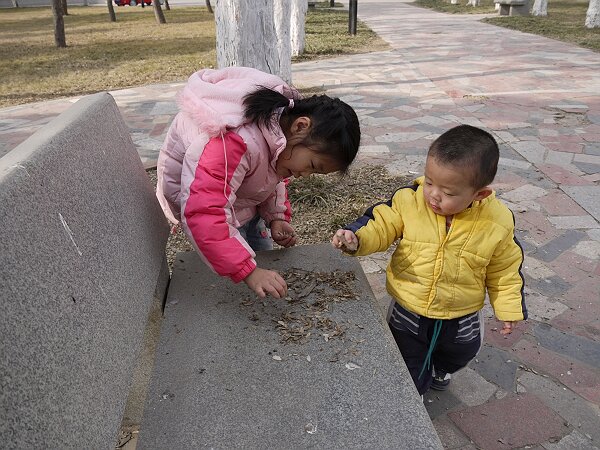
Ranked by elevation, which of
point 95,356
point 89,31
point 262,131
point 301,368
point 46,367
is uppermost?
point 262,131

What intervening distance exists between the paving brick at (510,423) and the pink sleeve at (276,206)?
3.37 feet

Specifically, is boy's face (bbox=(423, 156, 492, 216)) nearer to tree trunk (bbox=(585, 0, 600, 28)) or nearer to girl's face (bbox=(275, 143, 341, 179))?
girl's face (bbox=(275, 143, 341, 179))

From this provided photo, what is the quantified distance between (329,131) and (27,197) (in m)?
0.93

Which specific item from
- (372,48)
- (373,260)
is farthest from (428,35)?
(373,260)

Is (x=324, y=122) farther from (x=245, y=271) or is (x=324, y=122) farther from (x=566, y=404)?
(x=566, y=404)

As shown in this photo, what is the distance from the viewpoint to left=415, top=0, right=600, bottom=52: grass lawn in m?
11.8

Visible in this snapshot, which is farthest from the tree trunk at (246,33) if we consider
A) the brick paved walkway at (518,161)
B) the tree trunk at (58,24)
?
the tree trunk at (58,24)

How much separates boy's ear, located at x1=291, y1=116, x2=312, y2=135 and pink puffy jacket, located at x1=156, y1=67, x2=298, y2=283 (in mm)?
57

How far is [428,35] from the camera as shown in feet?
44.5

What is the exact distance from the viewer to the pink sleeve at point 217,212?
5.42 ft

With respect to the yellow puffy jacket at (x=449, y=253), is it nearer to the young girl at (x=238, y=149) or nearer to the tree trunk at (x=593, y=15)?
the young girl at (x=238, y=149)

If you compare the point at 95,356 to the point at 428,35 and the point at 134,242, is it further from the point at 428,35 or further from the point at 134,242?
the point at 428,35

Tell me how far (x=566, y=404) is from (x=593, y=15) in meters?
13.9

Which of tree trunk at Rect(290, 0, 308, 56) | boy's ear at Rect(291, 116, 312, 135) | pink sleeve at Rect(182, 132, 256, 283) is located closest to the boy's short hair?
boy's ear at Rect(291, 116, 312, 135)
